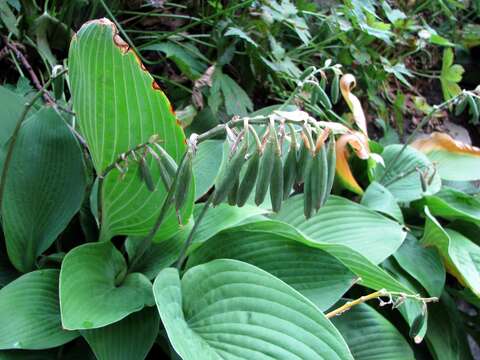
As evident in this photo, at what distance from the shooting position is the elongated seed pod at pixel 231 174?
2.05 feet

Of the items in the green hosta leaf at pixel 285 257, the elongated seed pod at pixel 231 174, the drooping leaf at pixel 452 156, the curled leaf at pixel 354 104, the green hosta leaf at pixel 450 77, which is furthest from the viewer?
the green hosta leaf at pixel 450 77

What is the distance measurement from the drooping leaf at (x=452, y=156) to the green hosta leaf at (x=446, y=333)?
0.37 metres


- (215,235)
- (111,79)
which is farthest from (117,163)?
(215,235)

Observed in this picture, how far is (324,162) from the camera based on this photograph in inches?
25.7

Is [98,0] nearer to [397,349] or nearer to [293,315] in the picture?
[293,315]

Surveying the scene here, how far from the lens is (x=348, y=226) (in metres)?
1.05

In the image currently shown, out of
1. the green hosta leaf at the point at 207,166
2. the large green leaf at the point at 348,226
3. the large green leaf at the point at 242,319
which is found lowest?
the large green leaf at the point at 348,226

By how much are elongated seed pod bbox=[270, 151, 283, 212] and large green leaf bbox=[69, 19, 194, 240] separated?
0.54 feet

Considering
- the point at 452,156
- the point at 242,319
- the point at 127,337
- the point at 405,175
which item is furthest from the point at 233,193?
the point at 452,156

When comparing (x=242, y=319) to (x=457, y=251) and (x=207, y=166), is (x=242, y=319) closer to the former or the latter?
(x=207, y=166)

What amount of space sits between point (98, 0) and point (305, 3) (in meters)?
0.53

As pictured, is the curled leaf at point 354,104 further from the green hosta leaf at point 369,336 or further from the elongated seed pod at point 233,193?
the elongated seed pod at point 233,193

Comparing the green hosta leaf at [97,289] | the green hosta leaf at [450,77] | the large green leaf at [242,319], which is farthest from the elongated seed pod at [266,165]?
the green hosta leaf at [450,77]

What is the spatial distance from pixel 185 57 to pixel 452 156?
80 centimetres
